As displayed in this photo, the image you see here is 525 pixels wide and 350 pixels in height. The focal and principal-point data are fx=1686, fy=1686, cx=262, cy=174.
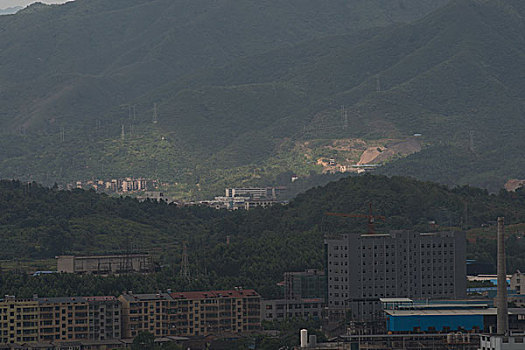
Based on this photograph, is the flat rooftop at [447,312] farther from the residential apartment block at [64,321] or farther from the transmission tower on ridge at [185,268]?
the transmission tower on ridge at [185,268]

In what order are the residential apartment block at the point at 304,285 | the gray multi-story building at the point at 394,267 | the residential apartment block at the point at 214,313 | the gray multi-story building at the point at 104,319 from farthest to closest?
the residential apartment block at the point at 304,285
the gray multi-story building at the point at 394,267
the residential apartment block at the point at 214,313
the gray multi-story building at the point at 104,319

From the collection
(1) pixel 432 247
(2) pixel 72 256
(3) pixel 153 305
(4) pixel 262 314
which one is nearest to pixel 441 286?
(1) pixel 432 247

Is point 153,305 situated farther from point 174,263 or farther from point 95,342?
point 174,263

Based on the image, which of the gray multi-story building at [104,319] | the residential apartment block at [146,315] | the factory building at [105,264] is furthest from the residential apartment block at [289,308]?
the factory building at [105,264]

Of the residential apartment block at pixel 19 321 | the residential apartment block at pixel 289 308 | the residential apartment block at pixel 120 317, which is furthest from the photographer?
the residential apartment block at pixel 289 308

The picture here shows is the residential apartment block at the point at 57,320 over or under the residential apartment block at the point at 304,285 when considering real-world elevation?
under

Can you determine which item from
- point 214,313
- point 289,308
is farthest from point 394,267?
point 214,313
